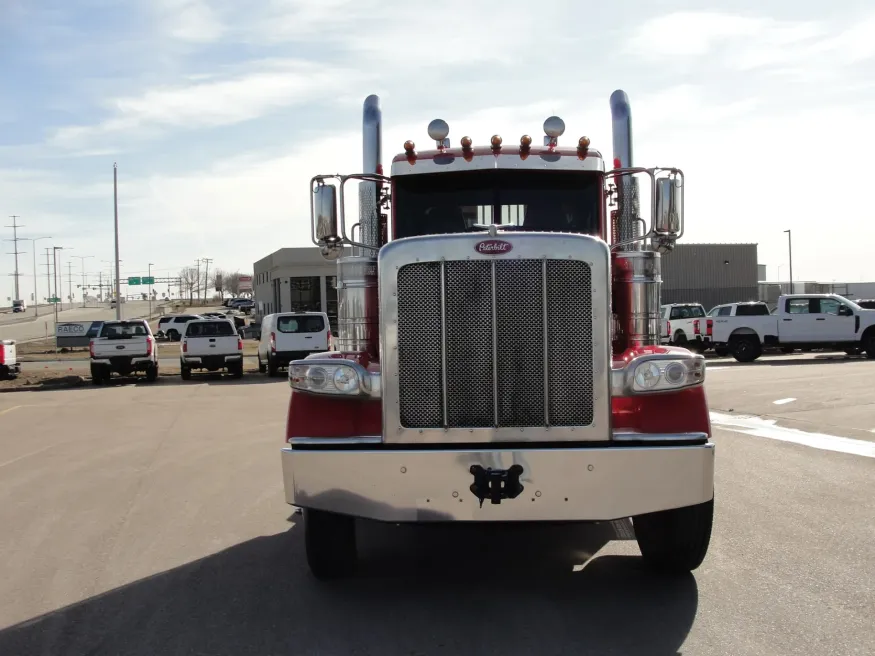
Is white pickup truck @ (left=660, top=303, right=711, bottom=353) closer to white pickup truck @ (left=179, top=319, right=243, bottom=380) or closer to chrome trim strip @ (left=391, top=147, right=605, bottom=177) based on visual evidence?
white pickup truck @ (left=179, top=319, right=243, bottom=380)

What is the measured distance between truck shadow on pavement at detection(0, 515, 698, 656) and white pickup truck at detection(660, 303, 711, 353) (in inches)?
1047

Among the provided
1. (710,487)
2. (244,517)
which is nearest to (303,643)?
(710,487)

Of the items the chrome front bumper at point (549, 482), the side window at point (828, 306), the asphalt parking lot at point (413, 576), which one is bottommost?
the asphalt parking lot at point (413, 576)

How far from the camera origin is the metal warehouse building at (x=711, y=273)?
212ft

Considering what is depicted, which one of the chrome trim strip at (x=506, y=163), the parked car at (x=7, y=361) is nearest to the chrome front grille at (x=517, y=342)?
the chrome trim strip at (x=506, y=163)

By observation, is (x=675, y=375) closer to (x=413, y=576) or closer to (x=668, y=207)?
(x=668, y=207)

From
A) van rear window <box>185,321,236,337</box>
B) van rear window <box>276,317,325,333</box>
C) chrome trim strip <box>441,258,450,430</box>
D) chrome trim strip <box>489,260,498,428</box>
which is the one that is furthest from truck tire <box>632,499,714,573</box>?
van rear window <box>185,321,236,337</box>

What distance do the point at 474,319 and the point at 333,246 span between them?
68.1 inches

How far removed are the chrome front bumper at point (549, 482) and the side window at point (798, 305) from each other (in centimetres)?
2637

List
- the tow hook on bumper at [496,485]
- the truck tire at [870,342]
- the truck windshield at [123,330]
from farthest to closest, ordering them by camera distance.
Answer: the truck tire at [870,342] → the truck windshield at [123,330] → the tow hook on bumper at [496,485]

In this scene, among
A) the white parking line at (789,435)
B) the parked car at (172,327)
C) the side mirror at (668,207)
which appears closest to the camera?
the side mirror at (668,207)

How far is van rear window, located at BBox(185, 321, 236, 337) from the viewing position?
27.8 metres

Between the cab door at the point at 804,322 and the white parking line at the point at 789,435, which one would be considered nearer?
the white parking line at the point at 789,435

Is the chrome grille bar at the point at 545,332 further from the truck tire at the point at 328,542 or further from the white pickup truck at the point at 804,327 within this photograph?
the white pickup truck at the point at 804,327
